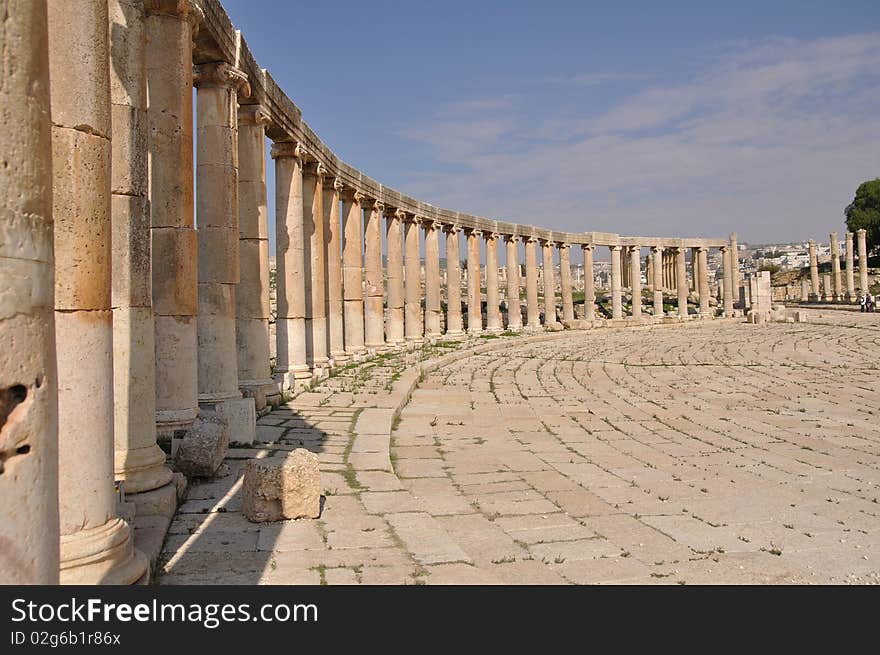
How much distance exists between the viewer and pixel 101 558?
404 cm

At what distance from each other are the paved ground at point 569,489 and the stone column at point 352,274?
3859mm

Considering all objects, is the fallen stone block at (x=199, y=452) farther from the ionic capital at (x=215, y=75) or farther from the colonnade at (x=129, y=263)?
the ionic capital at (x=215, y=75)

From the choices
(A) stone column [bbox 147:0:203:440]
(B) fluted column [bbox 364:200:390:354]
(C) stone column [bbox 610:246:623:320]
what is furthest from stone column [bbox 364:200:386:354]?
(C) stone column [bbox 610:246:623:320]

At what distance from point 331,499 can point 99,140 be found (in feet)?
12.4

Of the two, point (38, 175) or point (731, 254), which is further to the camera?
point (731, 254)

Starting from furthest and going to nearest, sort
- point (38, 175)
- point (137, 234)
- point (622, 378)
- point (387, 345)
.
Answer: point (387, 345)
point (622, 378)
point (137, 234)
point (38, 175)

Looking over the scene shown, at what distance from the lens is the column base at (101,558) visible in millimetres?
3932

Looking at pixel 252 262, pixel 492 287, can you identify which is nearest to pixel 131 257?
pixel 252 262

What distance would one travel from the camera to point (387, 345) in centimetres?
2203

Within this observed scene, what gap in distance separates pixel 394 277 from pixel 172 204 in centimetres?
1544

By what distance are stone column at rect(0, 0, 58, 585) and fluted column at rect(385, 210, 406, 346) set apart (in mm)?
19862

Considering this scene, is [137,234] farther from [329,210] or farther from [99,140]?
[329,210]

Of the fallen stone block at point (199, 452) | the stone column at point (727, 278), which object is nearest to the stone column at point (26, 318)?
the fallen stone block at point (199, 452)

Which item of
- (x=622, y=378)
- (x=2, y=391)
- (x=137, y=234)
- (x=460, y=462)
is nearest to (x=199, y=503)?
(x=137, y=234)
